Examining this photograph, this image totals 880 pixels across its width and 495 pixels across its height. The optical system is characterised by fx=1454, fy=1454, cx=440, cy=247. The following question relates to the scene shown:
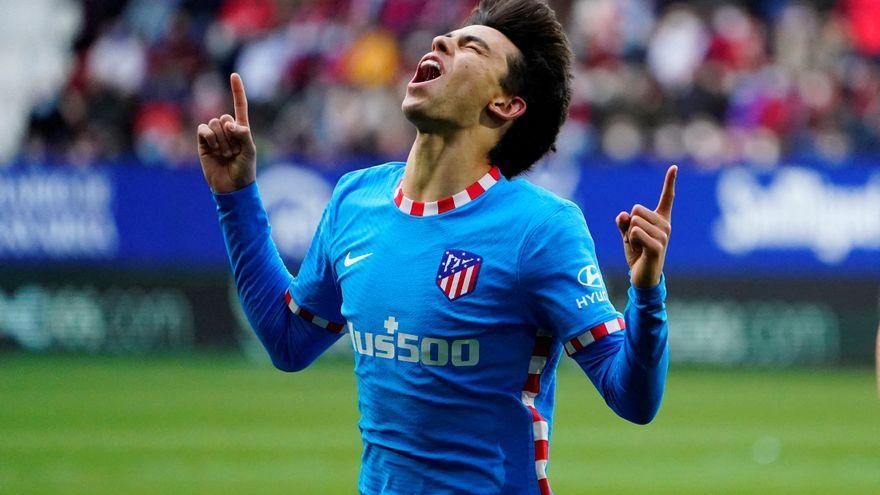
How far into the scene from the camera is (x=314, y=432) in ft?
37.6

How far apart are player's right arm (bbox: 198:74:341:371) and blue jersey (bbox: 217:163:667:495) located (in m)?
0.33

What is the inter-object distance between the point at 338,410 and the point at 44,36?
32.5 ft

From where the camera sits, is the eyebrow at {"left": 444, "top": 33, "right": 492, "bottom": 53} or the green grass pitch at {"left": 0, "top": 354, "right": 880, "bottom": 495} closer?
the eyebrow at {"left": 444, "top": 33, "right": 492, "bottom": 53}

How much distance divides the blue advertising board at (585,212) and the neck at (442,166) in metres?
10.8

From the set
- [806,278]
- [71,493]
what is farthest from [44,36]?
[71,493]

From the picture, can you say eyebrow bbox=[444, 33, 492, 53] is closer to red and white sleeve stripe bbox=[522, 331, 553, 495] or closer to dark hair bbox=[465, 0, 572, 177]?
dark hair bbox=[465, 0, 572, 177]

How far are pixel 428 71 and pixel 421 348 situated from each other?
770 mm

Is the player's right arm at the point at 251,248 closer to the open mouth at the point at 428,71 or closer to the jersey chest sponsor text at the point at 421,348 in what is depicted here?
the jersey chest sponsor text at the point at 421,348

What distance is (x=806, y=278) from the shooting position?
15289mm

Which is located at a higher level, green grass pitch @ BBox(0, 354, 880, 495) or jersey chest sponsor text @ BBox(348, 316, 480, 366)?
jersey chest sponsor text @ BBox(348, 316, 480, 366)

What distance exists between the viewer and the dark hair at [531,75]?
12.9 feet

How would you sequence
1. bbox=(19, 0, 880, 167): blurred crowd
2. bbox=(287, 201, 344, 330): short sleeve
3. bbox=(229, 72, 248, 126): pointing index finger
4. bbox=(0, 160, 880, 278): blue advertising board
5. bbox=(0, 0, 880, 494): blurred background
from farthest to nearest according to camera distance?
bbox=(19, 0, 880, 167): blurred crowd
bbox=(0, 160, 880, 278): blue advertising board
bbox=(0, 0, 880, 494): blurred background
bbox=(229, 72, 248, 126): pointing index finger
bbox=(287, 201, 344, 330): short sleeve

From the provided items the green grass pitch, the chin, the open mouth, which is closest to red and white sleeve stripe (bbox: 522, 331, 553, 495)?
the chin

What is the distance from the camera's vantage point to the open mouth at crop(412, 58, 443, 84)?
387 cm
